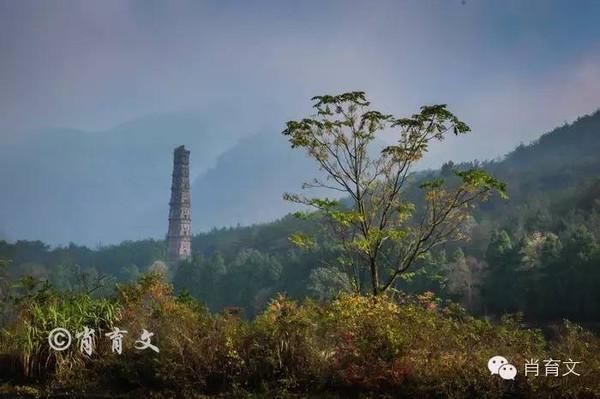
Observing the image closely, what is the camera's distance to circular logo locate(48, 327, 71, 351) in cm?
607

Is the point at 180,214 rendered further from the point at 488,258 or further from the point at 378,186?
the point at 378,186

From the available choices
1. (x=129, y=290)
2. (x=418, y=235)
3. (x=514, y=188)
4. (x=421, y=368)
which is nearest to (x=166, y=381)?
(x=129, y=290)

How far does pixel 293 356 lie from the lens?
17.8ft

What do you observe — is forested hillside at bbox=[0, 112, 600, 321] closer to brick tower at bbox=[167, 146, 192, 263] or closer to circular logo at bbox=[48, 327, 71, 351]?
circular logo at bbox=[48, 327, 71, 351]

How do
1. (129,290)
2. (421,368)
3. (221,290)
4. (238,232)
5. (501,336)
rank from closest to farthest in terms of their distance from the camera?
(421,368) < (501,336) < (129,290) < (221,290) < (238,232)

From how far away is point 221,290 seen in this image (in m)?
49.6

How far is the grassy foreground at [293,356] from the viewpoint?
4980mm

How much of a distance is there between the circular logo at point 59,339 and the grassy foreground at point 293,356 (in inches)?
3.1

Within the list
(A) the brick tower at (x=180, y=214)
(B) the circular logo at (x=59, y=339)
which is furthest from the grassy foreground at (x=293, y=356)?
(A) the brick tower at (x=180, y=214)

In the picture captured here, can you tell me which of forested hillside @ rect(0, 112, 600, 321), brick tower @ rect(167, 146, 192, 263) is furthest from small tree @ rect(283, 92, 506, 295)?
brick tower @ rect(167, 146, 192, 263)

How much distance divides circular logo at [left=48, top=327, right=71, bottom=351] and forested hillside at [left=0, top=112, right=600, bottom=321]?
1321mm

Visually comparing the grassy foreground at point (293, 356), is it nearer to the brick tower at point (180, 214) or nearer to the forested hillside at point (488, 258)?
the forested hillside at point (488, 258)

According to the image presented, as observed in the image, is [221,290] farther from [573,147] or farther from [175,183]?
[573,147]

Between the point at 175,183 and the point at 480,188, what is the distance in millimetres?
70532
